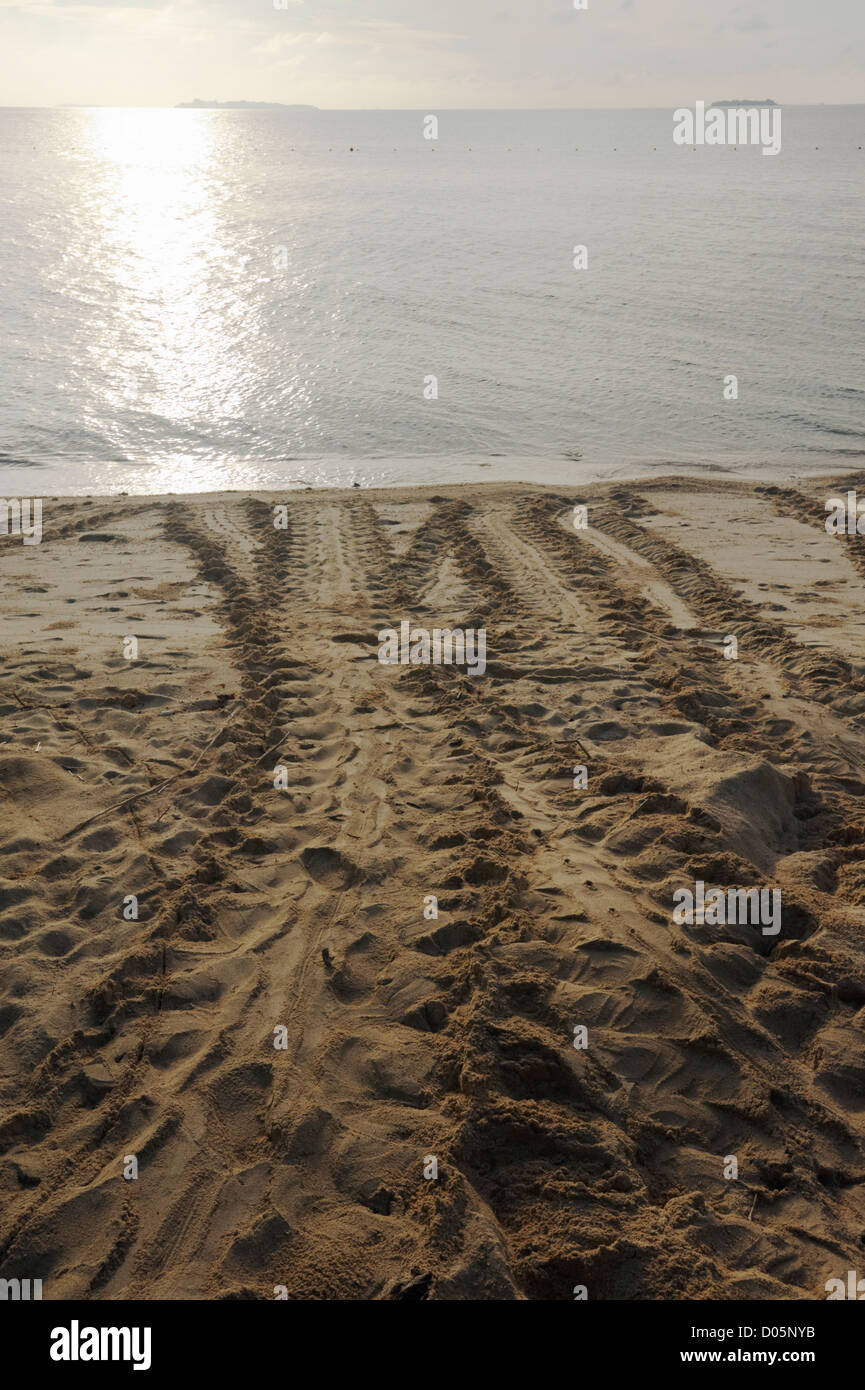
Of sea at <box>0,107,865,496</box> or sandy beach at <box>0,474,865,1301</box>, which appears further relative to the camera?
sea at <box>0,107,865,496</box>

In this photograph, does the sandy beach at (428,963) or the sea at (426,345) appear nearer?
the sandy beach at (428,963)

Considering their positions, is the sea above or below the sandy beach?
above

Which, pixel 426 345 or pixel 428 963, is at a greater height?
pixel 426 345

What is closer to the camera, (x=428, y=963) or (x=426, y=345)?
(x=428, y=963)
